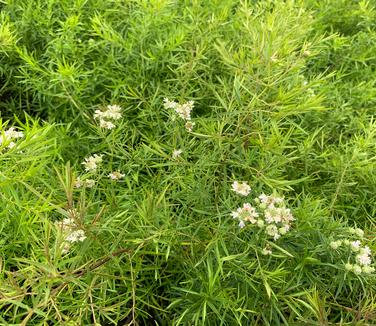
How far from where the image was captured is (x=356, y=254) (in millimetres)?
1492

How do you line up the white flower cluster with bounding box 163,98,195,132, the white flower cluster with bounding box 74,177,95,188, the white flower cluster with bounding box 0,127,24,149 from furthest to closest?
the white flower cluster with bounding box 163,98,195,132 → the white flower cluster with bounding box 74,177,95,188 → the white flower cluster with bounding box 0,127,24,149

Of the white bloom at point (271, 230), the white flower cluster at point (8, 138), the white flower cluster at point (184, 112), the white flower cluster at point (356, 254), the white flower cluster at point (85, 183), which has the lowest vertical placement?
the white flower cluster at point (356, 254)

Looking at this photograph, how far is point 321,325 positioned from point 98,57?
1.56 m

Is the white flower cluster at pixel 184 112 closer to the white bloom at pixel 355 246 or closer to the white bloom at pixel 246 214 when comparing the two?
the white bloom at pixel 246 214

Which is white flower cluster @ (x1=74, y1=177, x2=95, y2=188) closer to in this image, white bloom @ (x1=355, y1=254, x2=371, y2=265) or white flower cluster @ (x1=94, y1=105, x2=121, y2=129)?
white flower cluster @ (x1=94, y1=105, x2=121, y2=129)

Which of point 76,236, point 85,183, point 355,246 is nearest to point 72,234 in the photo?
point 76,236

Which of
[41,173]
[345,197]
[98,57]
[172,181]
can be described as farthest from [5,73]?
[345,197]

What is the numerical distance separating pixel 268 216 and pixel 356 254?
0.35 meters

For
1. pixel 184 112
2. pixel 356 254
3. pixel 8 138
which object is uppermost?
pixel 8 138

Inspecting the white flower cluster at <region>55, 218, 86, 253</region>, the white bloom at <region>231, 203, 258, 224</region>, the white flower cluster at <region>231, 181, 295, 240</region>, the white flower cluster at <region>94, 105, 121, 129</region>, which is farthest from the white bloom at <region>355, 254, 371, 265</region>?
the white flower cluster at <region>94, 105, 121, 129</region>

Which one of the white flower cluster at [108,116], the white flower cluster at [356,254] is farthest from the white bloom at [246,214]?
the white flower cluster at [108,116]

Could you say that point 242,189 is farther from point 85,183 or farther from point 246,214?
point 85,183

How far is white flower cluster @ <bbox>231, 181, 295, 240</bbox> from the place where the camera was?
138cm

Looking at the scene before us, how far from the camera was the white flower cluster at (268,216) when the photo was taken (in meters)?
1.38
